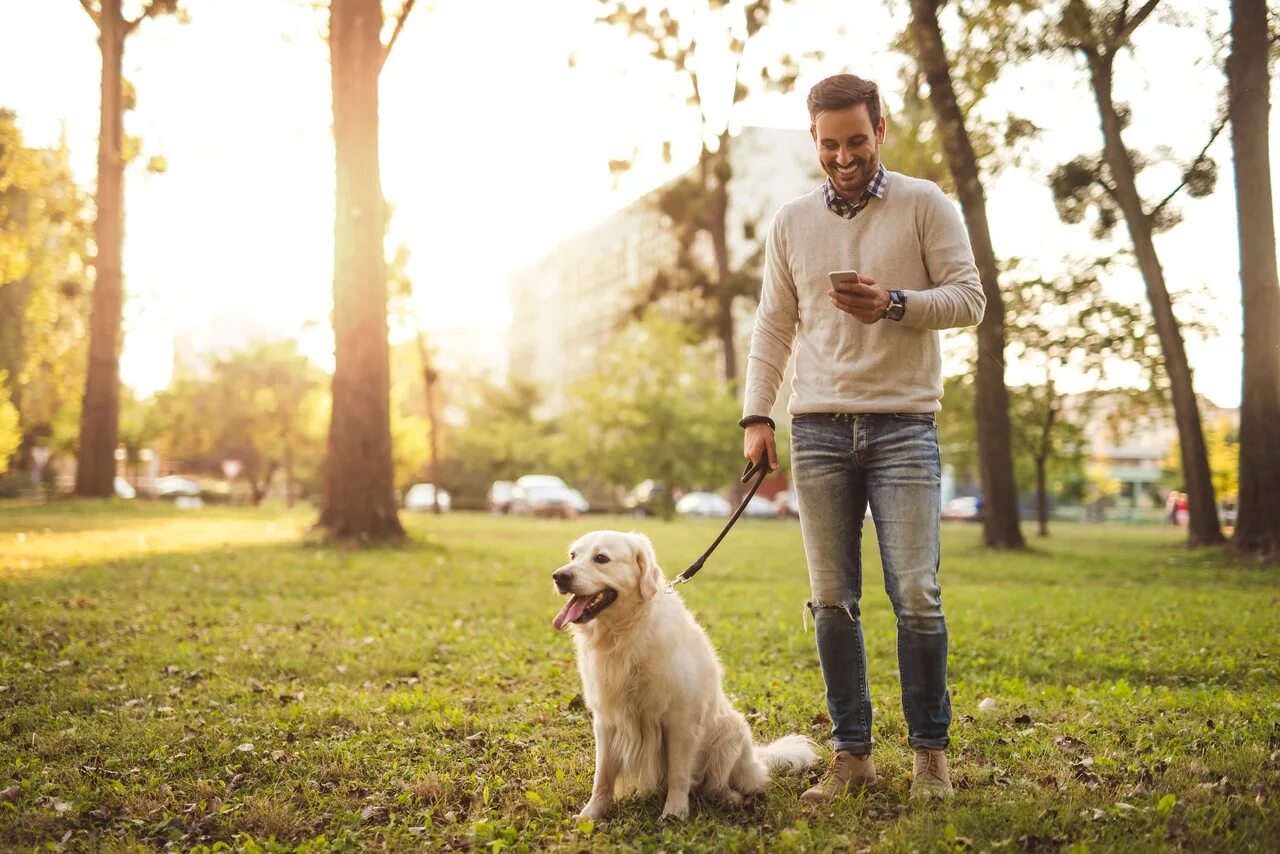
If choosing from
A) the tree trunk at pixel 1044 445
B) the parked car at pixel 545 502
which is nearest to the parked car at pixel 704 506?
the parked car at pixel 545 502

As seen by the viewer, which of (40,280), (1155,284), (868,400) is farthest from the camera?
(40,280)

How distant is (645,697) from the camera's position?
13.3ft

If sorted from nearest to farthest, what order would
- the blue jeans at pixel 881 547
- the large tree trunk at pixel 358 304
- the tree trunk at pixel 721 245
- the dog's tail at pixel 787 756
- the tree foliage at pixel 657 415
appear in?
the blue jeans at pixel 881 547
the dog's tail at pixel 787 756
the large tree trunk at pixel 358 304
the tree trunk at pixel 721 245
the tree foliage at pixel 657 415

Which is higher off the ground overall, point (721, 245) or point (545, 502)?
point (721, 245)

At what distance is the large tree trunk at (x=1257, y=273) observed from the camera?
14.3 meters

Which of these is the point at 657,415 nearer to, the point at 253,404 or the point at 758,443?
the point at 253,404

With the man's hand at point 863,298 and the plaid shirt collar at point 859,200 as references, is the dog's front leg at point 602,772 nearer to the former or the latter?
the man's hand at point 863,298

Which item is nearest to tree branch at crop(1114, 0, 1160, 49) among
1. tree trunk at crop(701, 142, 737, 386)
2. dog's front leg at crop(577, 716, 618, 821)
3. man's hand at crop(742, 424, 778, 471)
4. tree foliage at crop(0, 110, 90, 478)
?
man's hand at crop(742, 424, 778, 471)

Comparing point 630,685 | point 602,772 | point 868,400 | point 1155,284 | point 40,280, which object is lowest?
point 602,772

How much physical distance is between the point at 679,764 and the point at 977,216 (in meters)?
15.8

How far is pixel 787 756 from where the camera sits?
15.3 ft

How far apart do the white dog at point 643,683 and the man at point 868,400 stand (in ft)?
1.67

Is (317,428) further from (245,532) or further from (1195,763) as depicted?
(1195,763)

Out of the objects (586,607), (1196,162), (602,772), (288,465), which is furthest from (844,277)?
(288,465)
